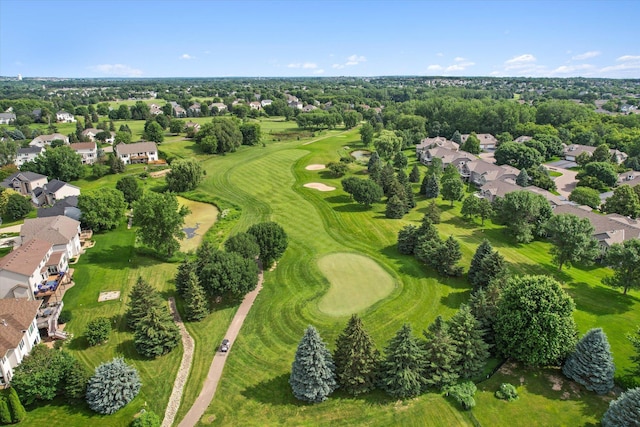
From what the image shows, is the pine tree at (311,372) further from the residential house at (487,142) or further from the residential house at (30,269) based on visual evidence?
the residential house at (487,142)

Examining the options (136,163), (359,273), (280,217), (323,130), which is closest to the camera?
(359,273)

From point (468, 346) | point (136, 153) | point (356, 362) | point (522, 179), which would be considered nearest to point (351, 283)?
point (356, 362)

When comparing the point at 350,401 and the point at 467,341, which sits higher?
the point at 467,341

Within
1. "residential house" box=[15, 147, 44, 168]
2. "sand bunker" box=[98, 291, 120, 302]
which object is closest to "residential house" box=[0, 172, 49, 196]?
"residential house" box=[15, 147, 44, 168]

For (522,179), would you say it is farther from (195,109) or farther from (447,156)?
(195,109)

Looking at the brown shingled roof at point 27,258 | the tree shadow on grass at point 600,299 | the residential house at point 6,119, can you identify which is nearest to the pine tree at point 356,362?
the tree shadow on grass at point 600,299

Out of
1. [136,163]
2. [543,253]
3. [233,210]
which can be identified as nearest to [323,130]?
[136,163]

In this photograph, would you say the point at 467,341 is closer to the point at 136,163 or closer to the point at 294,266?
the point at 294,266

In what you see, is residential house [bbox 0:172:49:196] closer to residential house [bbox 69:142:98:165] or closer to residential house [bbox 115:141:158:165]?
residential house [bbox 69:142:98:165]
